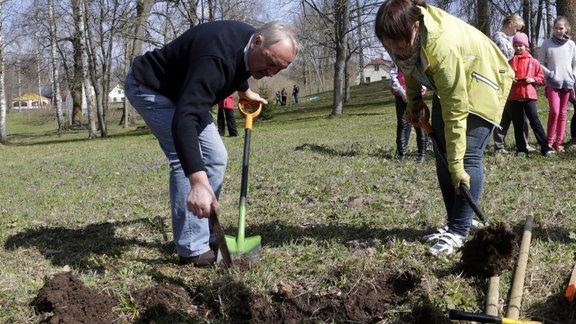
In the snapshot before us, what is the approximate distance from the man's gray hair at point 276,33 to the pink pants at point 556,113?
5.81 meters

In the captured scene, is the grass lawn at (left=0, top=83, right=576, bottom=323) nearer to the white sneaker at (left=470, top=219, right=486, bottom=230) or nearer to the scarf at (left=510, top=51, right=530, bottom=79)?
the white sneaker at (left=470, top=219, right=486, bottom=230)

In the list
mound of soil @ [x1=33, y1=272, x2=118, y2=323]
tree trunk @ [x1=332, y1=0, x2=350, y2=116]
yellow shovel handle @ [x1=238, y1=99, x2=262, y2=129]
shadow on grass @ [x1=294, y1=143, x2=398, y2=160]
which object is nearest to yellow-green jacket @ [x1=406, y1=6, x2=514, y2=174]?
yellow shovel handle @ [x1=238, y1=99, x2=262, y2=129]

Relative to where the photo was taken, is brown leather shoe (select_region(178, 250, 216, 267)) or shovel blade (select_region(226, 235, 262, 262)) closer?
shovel blade (select_region(226, 235, 262, 262))

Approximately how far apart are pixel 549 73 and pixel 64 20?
76.4ft

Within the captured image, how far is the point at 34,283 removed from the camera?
11.3 feet

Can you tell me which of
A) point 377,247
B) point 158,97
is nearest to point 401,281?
point 377,247

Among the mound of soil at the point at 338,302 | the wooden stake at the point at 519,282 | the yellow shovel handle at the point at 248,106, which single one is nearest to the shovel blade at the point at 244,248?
the mound of soil at the point at 338,302

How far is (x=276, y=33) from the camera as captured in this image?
116 inches

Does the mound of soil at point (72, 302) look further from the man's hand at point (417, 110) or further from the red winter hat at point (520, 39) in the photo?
the red winter hat at point (520, 39)

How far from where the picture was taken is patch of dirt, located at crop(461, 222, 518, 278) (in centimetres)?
306

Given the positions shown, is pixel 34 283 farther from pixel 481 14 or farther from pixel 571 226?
pixel 481 14

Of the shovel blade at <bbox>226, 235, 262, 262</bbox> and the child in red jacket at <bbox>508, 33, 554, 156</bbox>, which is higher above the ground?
the child in red jacket at <bbox>508, 33, 554, 156</bbox>

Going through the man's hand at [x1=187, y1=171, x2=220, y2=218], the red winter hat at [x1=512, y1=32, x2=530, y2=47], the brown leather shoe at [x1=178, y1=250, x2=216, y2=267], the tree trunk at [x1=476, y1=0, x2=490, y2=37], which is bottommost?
the brown leather shoe at [x1=178, y1=250, x2=216, y2=267]

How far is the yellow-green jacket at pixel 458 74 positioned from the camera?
3.15 m
